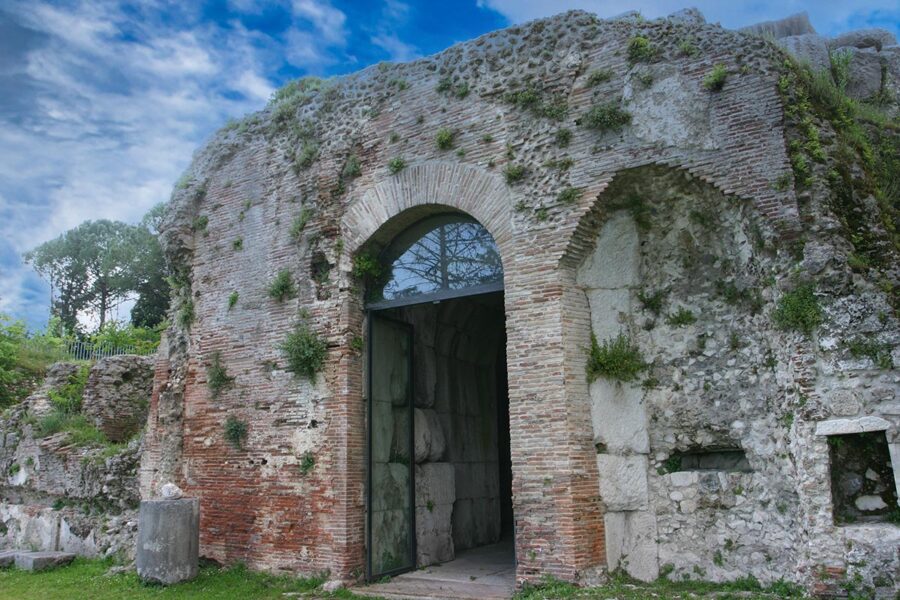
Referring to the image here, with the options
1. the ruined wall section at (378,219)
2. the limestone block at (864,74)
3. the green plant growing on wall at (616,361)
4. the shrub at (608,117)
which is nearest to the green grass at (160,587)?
the ruined wall section at (378,219)

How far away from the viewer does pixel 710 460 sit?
7.92m

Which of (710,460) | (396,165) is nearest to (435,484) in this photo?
(710,460)

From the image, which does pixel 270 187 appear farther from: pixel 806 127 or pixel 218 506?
pixel 806 127

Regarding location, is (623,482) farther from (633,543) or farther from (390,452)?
(390,452)

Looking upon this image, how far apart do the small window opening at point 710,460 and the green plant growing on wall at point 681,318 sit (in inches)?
53.0

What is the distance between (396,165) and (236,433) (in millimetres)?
4263

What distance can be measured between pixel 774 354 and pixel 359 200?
5.48 metres

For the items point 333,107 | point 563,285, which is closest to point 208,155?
point 333,107

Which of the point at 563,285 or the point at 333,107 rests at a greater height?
the point at 333,107

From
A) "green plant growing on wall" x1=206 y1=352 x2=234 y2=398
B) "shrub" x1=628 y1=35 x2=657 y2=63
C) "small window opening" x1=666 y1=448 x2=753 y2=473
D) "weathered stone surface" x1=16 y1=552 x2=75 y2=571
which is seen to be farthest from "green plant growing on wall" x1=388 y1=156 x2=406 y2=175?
"weathered stone surface" x1=16 y1=552 x2=75 y2=571

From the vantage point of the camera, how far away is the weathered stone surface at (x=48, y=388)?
47.6ft

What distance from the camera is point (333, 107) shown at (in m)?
10.7

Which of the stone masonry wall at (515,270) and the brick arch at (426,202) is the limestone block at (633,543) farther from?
the brick arch at (426,202)

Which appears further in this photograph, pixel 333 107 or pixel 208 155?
pixel 208 155
